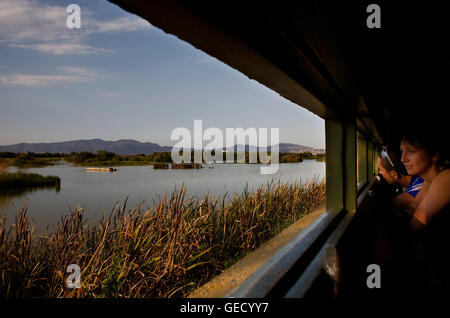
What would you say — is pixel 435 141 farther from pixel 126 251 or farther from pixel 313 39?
pixel 126 251

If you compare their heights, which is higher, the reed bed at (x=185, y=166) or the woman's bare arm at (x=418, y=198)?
the woman's bare arm at (x=418, y=198)

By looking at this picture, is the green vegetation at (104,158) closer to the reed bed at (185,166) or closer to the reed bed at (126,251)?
the reed bed at (185,166)

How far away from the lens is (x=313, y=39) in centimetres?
76

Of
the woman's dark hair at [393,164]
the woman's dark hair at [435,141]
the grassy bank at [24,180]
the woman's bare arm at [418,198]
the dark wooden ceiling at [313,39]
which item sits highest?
the dark wooden ceiling at [313,39]

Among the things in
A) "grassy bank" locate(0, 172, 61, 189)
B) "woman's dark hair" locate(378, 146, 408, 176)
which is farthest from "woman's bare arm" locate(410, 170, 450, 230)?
"grassy bank" locate(0, 172, 61, 189)

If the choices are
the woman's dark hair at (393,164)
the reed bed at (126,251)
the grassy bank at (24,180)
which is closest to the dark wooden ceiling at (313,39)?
the woman's dark hair at (393,164)

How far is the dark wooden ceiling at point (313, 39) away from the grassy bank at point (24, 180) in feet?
38.4

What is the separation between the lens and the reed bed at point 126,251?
6.07 feet

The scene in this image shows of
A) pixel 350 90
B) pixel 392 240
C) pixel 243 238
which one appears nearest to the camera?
pixel 350 90

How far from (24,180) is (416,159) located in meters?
13.3

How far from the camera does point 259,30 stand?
58cm

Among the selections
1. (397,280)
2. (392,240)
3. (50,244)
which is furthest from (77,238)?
(392,240)
